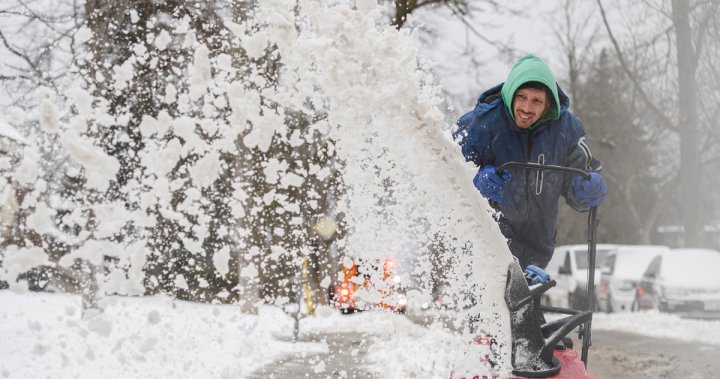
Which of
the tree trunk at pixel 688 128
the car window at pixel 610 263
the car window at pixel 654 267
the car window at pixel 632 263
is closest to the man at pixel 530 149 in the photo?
the car window at pixel 654 267

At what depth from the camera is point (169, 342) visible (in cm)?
836

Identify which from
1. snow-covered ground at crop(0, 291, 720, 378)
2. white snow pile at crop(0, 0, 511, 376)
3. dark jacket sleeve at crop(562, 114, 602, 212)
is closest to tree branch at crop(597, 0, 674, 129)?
snow-covered ground at crop(0, 291, 720, 378)

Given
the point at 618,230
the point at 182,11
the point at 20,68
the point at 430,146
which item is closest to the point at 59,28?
the point at 20,68

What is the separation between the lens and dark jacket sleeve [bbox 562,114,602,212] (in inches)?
144

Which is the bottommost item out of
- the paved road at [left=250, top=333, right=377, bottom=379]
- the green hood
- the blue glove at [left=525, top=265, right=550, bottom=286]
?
the paved road at [left=250, top=333, right=377, bottom=379]

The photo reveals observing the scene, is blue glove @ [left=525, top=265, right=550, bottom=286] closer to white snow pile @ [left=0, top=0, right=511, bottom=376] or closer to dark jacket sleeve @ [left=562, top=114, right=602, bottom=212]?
white snow pile @ [left=0, top=0, right=511, bottom=376]

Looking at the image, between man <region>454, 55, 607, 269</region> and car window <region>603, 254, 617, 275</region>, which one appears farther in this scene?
car window <region>603, 254, 617, 275</region>

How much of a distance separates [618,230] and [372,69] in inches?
1812

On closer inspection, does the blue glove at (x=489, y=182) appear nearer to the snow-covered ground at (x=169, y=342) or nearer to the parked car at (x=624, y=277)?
the snow-covered ground at (x=169, y=342)

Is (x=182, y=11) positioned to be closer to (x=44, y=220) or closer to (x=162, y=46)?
(x=162, y=46)

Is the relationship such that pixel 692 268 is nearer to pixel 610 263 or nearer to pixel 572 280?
pixel 610 263

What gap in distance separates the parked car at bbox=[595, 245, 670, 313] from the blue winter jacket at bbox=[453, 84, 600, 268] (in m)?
14.2

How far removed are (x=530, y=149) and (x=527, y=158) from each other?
0.05 m

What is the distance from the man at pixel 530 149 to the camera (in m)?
3.45
